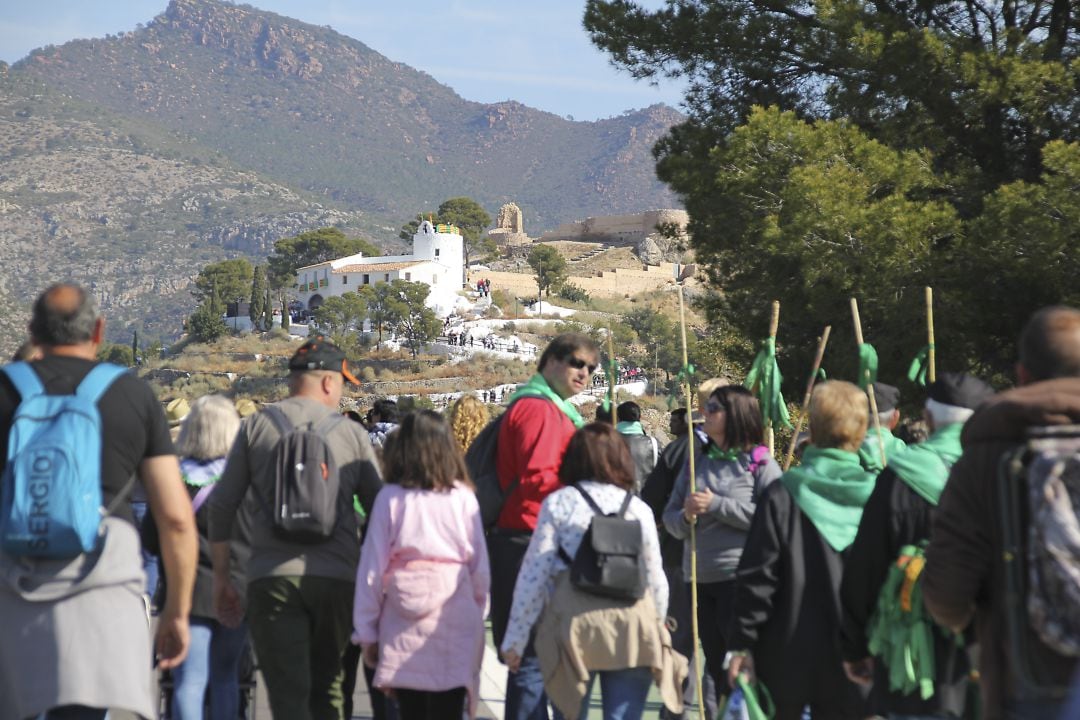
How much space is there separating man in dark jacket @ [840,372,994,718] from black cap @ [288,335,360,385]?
225 cm

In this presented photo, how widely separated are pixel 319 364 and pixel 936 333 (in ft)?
30.1

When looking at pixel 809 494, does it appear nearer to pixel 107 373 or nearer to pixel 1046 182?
pixel 107 373

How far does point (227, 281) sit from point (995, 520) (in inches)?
4364

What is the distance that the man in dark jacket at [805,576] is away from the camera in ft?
16.8

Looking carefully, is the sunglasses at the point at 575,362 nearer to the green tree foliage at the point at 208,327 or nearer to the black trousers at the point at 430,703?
the black trousers at the point at 430,703

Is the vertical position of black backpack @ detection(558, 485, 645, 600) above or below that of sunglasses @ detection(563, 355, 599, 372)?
below

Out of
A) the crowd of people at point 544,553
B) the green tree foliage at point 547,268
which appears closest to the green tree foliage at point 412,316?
the green tree foliage at point 547,268

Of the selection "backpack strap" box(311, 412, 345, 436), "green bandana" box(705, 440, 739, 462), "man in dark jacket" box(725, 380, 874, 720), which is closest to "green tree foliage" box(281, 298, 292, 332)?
"green bandana" box(705, 440, 739, 462)

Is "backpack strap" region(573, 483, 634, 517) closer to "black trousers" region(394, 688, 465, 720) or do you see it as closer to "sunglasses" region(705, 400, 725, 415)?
Answer: "black trousers" region(394, 688, 465, 720)

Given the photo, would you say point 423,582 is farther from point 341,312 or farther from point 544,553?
point 341,312

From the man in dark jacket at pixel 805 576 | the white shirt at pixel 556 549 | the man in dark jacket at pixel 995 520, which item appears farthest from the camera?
the white shirt at pixel 556 549

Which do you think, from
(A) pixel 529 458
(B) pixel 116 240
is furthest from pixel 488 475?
(B) pixel 116 240

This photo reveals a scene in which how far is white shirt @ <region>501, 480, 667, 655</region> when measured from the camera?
536 centimetres

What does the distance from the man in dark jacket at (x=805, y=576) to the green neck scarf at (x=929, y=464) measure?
1.37 ft
